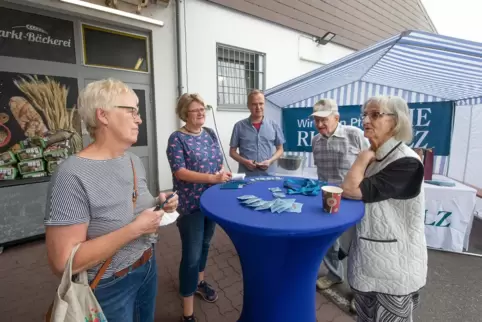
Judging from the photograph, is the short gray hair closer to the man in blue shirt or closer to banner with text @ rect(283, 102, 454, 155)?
the man in blue shirt

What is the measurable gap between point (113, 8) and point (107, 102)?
3.63 metres

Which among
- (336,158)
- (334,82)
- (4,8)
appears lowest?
(336,158)

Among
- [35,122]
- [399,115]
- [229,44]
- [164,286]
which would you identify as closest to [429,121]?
[399,115]

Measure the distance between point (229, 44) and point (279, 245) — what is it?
4.95 meters

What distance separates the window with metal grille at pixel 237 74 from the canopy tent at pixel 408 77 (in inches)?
58.7

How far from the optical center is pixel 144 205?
1217 mm

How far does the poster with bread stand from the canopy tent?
3076 millimetres

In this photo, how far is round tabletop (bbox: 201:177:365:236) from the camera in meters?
1.10

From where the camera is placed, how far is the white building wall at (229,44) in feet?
15.4

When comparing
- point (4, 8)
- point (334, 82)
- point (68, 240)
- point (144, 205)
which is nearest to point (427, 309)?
point (144, 205)

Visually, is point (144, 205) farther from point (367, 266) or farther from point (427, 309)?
point (427, 309)

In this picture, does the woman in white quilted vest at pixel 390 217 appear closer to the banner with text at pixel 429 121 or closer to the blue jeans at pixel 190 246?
the blue jeans at pixel 190 246

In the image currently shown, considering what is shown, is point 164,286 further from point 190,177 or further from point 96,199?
point 96,199

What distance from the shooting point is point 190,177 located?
173 cm
